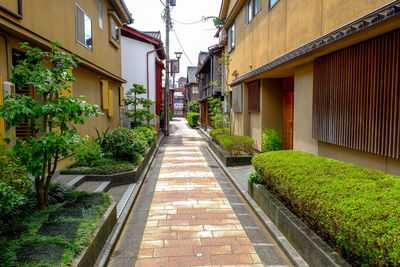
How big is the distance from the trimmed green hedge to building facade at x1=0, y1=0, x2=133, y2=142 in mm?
4193

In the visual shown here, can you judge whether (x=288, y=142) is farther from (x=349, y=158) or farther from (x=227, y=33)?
(x=227, y=33)

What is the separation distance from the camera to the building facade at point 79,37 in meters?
5.09

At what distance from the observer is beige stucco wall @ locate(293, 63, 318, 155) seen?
6794 millimetres

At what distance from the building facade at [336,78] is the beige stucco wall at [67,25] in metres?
5.81

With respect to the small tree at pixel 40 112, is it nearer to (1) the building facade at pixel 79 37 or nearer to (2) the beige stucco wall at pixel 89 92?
(1) the building facade at pixel 79 37

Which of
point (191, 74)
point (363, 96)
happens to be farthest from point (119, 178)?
point (191, 74)

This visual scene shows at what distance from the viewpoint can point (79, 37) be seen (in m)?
8.57

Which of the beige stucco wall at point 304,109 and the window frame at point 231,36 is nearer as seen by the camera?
the beige stucco wall at point 304,109

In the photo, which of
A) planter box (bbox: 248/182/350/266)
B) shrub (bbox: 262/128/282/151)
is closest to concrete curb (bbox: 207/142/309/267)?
planter box (bbox: 248/182/350/266)

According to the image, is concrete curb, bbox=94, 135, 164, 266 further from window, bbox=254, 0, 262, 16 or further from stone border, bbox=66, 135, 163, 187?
window, bbox=254, 0, 262, 16

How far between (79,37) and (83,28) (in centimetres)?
56

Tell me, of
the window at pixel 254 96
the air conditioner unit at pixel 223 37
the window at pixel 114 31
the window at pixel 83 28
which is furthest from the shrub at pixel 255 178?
the air conditioner unit at pixel 223 37

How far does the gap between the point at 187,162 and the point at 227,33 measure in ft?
32.7

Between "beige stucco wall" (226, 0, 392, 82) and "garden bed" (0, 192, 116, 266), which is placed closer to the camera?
"garden bed" (0, 192, 116, 266)
